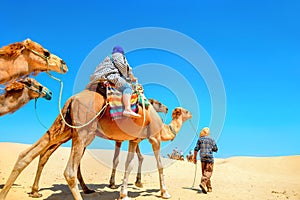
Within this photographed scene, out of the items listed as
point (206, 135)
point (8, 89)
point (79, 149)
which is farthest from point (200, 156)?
point (8, 89)

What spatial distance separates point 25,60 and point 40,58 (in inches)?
12.7

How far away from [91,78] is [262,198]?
23.5 feet

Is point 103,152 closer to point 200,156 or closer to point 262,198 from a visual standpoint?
point 200,156

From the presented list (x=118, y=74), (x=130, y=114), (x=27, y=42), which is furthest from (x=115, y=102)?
(x=27, y=42)

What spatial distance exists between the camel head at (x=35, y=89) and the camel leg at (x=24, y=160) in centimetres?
313

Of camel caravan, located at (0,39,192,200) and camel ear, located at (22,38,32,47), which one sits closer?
camel caravan, located at (0,39,192,200)

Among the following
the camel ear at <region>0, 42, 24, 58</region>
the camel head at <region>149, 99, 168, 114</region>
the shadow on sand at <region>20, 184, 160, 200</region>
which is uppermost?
the camel head at <region>149, 99, 168, 114</region>

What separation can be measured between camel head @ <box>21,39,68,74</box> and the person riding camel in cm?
103

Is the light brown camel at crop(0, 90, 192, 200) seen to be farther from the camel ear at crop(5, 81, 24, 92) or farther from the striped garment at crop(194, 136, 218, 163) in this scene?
the striped garment at crop(194, 136, 218, 163)

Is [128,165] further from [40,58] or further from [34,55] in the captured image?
[34,55]

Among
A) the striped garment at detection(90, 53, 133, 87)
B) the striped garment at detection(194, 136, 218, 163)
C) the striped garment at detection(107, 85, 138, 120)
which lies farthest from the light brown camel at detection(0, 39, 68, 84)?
the striped garment at detection(194, 136, 218, 163)

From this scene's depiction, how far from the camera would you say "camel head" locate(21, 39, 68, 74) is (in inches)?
251

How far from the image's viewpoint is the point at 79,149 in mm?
6438

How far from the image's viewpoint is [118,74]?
24.5ft
